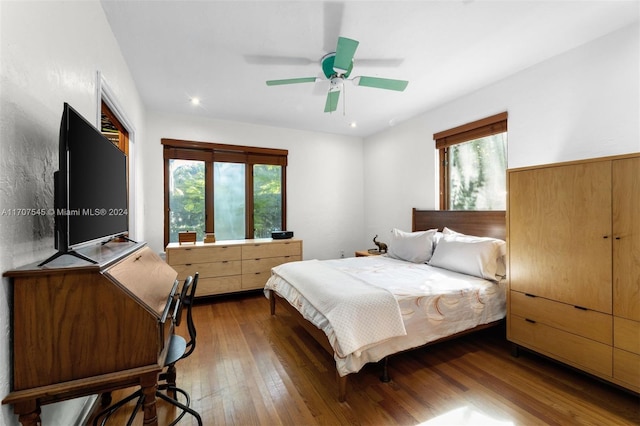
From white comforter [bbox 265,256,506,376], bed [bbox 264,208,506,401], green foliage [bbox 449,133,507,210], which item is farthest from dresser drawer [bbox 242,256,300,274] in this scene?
green foliage [bbox 449,133,507,210]

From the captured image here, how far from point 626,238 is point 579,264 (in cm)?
31

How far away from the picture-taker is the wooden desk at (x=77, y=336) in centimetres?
92

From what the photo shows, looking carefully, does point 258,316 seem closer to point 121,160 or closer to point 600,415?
point 121,160

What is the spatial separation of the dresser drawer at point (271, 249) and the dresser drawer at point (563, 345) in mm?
2728

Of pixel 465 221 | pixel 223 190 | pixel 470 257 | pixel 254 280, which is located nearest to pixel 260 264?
pixel 254 280

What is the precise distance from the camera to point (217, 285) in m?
3.58

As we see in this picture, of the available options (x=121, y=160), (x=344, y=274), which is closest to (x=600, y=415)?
(x=344, y=274)

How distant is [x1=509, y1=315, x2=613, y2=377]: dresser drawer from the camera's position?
1.79 meters

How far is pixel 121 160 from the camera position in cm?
176

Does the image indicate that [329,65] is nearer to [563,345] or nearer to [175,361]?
[175,361]

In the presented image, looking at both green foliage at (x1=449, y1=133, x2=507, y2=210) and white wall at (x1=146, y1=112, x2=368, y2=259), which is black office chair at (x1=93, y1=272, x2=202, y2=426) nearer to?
white wall at (x1=146, y1=112, x2=368, y2=259)

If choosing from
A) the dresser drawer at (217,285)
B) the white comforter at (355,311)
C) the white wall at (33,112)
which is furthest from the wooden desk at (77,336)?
the dresser drawer at (217,285)

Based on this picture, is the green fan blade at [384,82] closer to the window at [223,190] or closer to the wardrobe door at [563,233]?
the wardrobe door at [563,233]

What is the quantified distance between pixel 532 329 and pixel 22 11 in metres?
3.55
